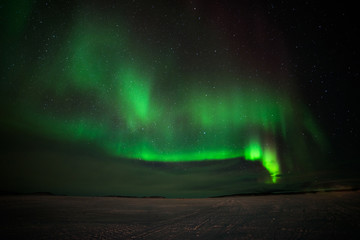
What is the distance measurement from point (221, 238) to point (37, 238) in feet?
16.9

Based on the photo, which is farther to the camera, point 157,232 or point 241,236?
point 157,232

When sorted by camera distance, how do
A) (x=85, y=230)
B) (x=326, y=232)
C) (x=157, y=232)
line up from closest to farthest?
(x=326, y=232) < (x=157, y=232) < (x=85, y=230)

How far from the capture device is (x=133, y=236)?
6.05m

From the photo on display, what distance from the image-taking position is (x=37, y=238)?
5922 mm

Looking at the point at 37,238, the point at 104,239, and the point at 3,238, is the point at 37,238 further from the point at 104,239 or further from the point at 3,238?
the point at 104,239

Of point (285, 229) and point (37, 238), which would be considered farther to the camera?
point (285, 229)

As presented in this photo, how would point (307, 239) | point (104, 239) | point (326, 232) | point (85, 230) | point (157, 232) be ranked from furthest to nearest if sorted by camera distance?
1. point (85, 230)
2. point (157, 232)
3. point (326, 232)
4. point (104, 239)
5. point (307, 239)

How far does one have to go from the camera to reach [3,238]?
5816 mm

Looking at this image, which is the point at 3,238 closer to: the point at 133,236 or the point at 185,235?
the point at 133,236

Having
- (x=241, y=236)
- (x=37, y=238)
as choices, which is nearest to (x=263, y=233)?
(x=241, y=236)

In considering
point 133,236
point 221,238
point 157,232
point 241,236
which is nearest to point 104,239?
point 133,236

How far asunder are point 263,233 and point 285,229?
3.46ft

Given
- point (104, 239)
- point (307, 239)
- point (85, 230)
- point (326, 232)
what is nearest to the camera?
point (307, 239)

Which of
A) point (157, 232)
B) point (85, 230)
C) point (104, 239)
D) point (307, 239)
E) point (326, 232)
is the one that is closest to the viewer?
point (307, 239)
